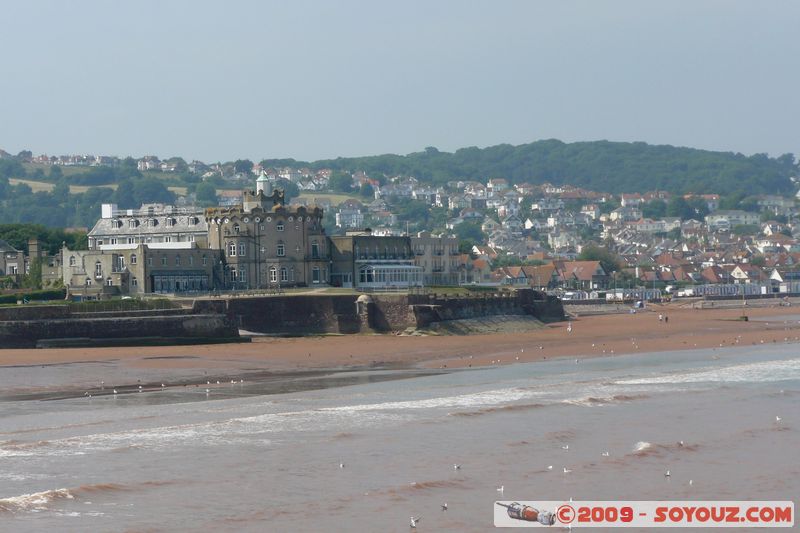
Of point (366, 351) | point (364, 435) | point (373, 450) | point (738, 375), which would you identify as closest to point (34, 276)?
point (366, 351)

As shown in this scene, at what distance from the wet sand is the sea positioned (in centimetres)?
290

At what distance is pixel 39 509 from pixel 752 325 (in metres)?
59.9

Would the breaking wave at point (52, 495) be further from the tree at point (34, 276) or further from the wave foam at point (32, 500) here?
the tree at point (34, 276)

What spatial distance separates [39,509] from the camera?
20812 millimetres

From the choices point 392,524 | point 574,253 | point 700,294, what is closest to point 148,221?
point 392,524

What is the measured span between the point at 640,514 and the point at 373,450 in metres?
7.19

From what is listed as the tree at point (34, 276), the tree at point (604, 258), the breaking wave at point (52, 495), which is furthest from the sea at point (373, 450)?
the tree at point (604, 258)

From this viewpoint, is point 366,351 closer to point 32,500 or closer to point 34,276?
point 34,276

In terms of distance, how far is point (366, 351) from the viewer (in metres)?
51.5

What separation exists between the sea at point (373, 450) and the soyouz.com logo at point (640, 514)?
0.51m

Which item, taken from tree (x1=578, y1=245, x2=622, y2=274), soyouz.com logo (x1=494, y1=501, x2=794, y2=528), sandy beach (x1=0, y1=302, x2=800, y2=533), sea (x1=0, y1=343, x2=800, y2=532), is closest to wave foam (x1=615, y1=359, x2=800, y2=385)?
sandy beach (x1=0, y1=302, x2=800, y2=533)

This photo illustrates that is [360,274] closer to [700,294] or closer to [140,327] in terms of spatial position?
[140,327]

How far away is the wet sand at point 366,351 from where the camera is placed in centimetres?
4297

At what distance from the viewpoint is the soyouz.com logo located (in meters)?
20.3
